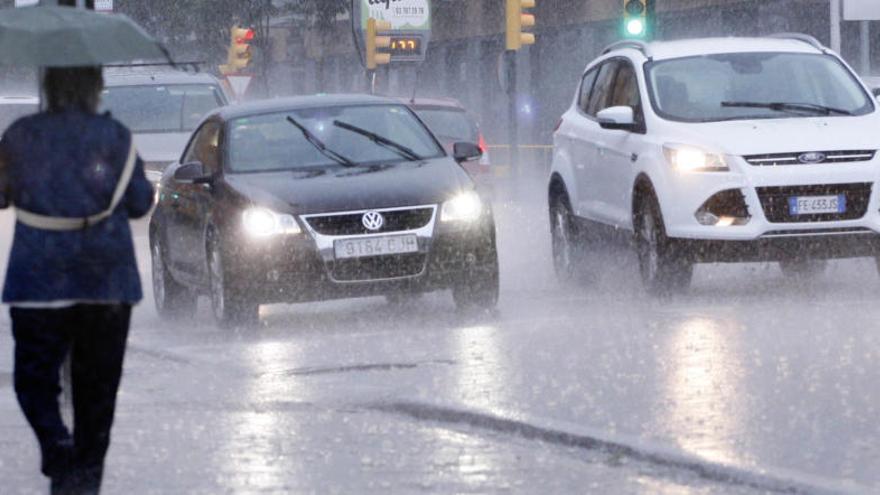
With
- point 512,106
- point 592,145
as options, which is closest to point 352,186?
point 592,145

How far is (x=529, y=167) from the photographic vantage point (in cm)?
4391

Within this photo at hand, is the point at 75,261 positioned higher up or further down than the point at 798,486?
higher up

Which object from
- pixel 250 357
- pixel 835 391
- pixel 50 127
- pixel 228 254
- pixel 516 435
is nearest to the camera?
pixel 50 127

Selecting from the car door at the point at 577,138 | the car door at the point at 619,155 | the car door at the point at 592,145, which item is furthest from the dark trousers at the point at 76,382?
the car door at the point at 577,138

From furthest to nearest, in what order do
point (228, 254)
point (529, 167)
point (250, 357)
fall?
point (529, 167)
point (228, 254)
point (250, 357)

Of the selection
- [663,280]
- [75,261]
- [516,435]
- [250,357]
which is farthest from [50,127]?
[663,280]

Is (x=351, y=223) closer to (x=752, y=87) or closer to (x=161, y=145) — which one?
(x=752, y=87)

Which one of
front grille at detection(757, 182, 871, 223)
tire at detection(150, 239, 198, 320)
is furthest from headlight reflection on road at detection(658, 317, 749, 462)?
tire at detection(150, 239, 198, 320)

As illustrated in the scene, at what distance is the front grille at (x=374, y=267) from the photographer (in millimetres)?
13477

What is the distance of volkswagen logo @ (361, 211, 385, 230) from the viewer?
1348 cm

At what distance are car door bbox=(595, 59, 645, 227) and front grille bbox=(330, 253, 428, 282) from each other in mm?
2226

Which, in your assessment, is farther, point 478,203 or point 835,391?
point 478,203

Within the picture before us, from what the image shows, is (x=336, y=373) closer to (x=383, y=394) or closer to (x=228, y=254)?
(x=383, y=394)

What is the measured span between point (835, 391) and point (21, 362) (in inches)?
154
